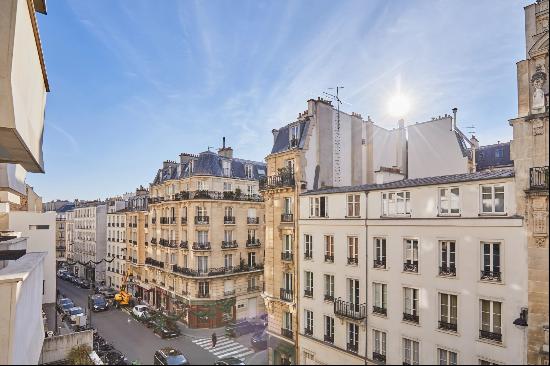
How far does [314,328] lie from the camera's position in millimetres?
11984

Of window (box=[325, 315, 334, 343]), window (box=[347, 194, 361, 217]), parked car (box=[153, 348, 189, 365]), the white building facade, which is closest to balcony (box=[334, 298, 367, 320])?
the white building facade

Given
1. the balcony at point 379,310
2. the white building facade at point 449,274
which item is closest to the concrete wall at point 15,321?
the white building facade at point 449,274

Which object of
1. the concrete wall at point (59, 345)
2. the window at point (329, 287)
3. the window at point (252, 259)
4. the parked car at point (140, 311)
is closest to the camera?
the concrete wall at point (59, 345)

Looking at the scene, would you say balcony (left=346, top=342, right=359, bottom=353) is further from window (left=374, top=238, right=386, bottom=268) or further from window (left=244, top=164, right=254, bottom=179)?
window (left=244, top=164, right=254, bottom=179)

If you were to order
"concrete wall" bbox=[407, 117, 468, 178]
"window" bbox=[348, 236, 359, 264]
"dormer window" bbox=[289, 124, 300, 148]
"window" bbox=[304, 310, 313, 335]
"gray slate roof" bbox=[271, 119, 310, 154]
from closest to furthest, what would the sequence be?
"window" bbox=[304, 310, 313, 335] → "window" bbox=[348, 236, 359, 264] → "gray slate roof" bbox=[271, 119, 310, 154] → "concrete wall" bbox=[407, 117, 468, 178] → "dormer window" bbox=[289, 124, 300, 148]

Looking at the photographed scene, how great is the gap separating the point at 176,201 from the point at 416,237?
70.5 feet

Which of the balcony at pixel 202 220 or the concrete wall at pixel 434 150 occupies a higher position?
the concrete wall at pixel 434 150

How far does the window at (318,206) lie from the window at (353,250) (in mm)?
1632

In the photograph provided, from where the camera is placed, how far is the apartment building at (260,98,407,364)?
16594 millimetres

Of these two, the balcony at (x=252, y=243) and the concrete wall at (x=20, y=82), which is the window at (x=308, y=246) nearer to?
the concrete wall at (x=20, y=82)

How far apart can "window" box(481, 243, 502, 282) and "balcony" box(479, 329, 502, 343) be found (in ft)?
4.91

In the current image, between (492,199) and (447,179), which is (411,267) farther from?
(492,199)

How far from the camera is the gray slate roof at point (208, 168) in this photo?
28672mm

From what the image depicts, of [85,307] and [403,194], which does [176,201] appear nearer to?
[85,307]
